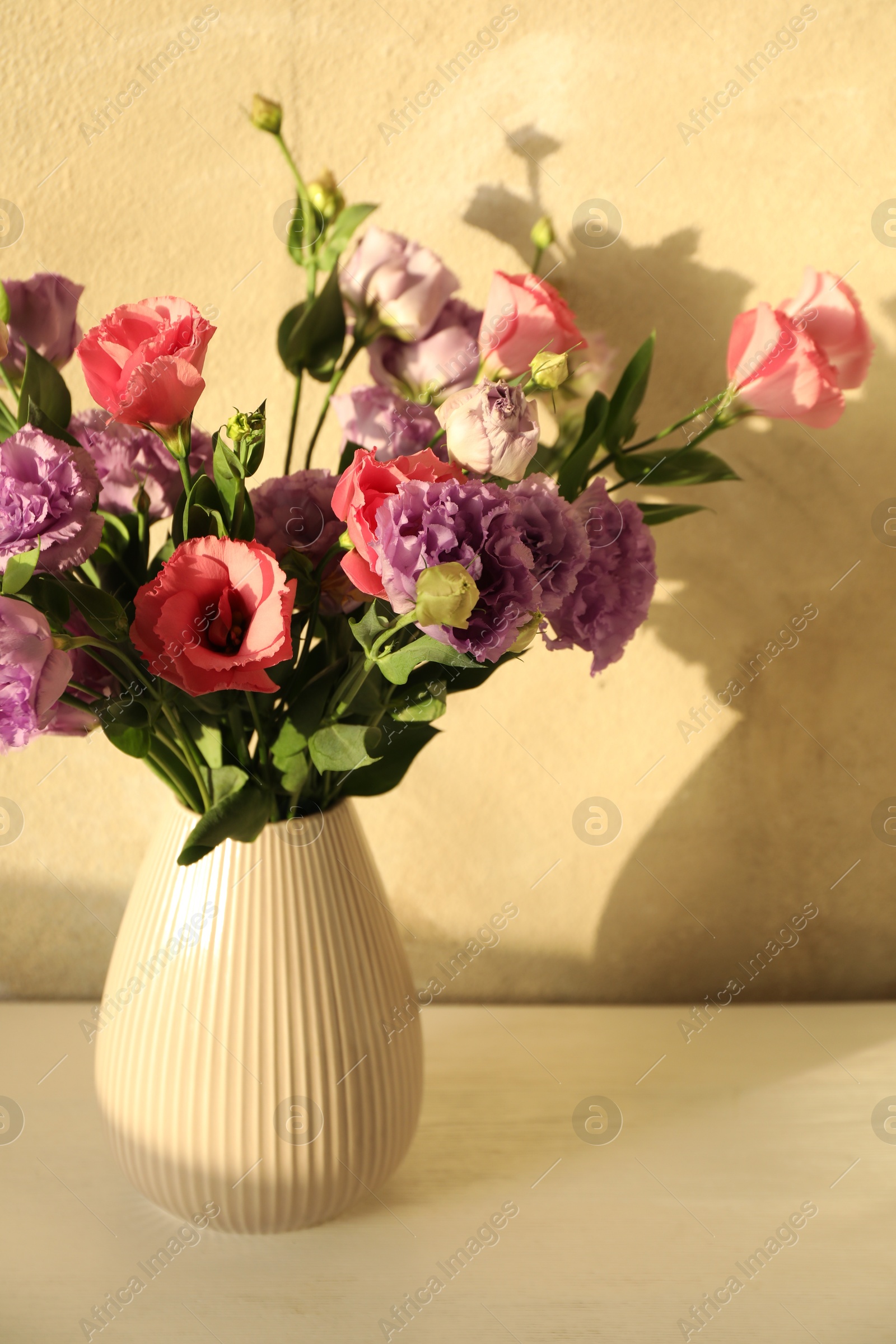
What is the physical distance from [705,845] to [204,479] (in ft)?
1.86

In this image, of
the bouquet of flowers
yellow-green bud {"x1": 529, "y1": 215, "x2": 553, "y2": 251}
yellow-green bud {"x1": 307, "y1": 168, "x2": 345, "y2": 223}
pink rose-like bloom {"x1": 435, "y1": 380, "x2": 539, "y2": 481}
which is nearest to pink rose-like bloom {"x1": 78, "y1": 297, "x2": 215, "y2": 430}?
the bouquet of flowers

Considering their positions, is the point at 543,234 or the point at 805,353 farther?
the point at 543,234

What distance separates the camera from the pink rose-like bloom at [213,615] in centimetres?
40

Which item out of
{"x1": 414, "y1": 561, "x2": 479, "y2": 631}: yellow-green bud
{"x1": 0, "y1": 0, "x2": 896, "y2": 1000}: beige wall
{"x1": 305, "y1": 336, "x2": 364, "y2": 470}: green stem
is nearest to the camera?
{"x1": 414, "y1": 561, "x2": 479, "y2": 631}: yellow-green bud

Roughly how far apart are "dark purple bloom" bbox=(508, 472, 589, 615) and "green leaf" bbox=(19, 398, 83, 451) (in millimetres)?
200

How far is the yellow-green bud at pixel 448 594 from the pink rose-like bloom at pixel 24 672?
164 millimetres

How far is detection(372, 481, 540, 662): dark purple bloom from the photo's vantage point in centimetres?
37

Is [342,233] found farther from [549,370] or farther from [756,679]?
[756,679]

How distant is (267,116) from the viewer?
1.94ft

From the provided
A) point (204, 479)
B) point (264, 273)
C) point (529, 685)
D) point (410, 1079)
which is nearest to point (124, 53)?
point (264, 273)

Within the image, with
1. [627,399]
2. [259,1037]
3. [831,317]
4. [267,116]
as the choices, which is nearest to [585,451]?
[627,399]

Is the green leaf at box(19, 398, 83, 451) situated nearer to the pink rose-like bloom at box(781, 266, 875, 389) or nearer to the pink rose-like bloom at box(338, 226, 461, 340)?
the pink rose-like bloom at box(338, 226, 461, 340)

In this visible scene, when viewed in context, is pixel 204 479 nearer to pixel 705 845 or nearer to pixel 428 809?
pixel 428 809

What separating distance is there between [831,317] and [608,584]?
10.0 inches
